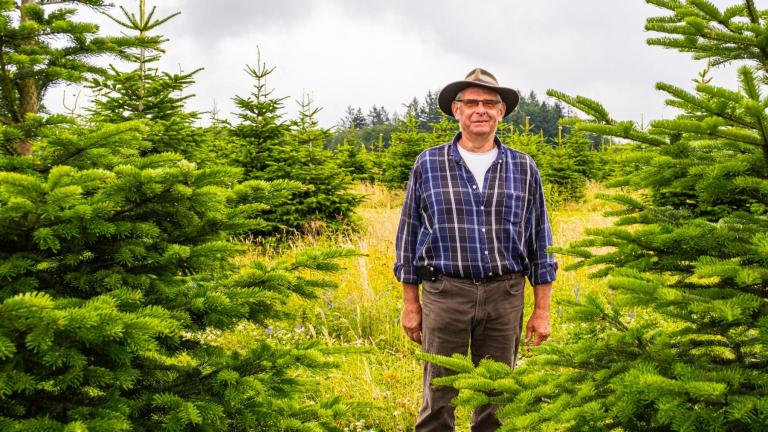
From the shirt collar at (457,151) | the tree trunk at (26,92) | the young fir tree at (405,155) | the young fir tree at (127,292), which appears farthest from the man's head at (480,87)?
the young fir tree at (405,155)

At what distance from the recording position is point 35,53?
276cm

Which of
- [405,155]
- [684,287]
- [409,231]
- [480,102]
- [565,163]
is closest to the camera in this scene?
[684,287]

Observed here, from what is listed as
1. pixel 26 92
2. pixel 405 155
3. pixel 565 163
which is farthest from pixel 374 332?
pixel 565 163

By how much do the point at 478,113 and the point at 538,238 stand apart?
34.4 inches

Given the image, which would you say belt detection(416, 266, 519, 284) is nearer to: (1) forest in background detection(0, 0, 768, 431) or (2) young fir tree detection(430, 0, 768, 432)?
(1) forest in background detection(0, 0, 768, 431)

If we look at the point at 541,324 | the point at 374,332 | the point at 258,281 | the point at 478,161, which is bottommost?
the point at 374,332

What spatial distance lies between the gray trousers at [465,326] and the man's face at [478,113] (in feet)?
2.86

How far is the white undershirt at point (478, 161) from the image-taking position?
334cm

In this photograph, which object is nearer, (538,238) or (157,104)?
(538,238)

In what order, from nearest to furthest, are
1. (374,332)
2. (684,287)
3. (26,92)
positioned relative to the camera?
(684,287) < (26,92) < (374,332)

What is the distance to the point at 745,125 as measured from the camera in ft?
6.35

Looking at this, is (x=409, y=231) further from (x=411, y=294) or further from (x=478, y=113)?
(x=478, y=113)

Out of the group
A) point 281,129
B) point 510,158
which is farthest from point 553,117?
point 510,158

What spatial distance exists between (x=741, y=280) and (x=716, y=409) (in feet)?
1.16
